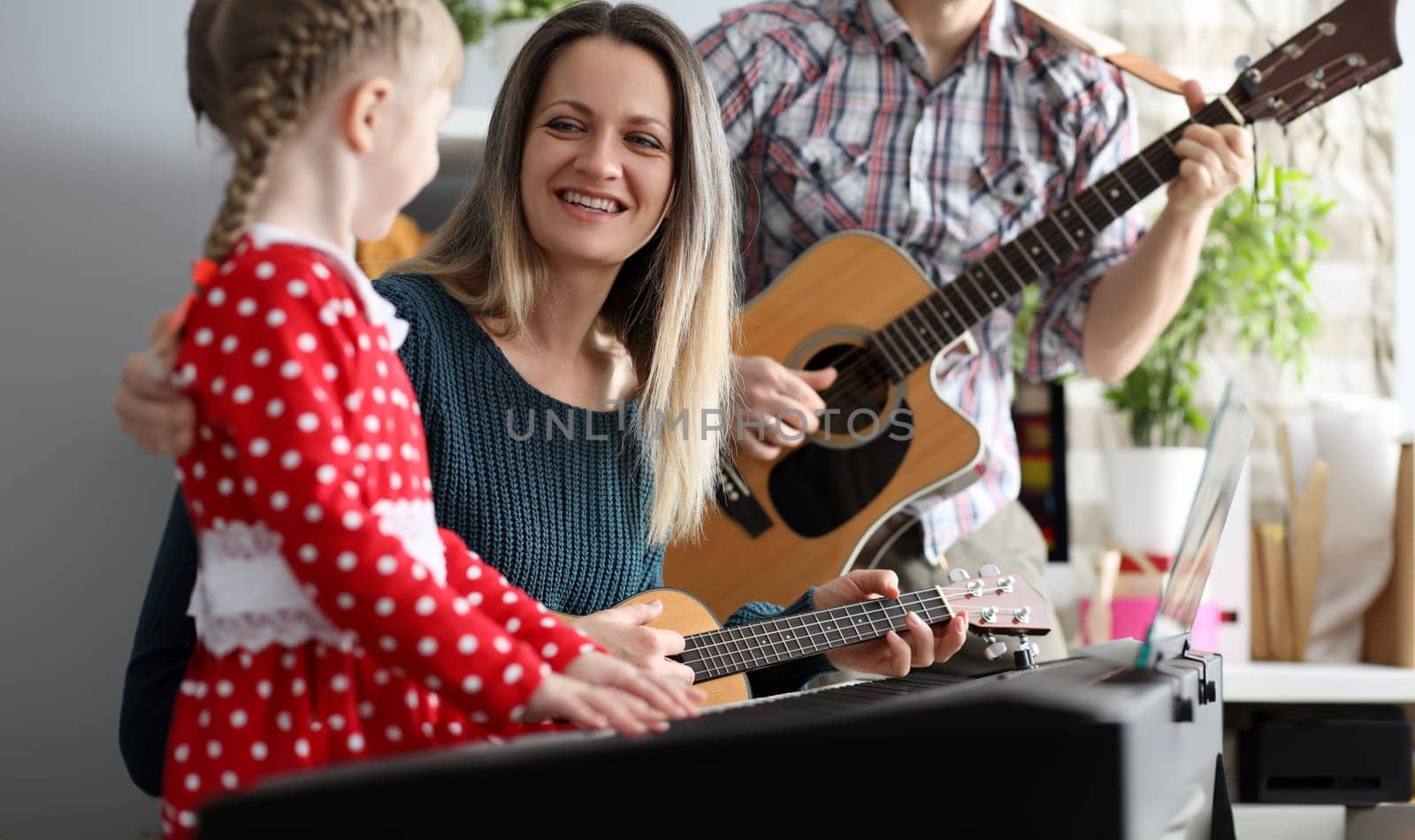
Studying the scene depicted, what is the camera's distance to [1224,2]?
2.22 metres

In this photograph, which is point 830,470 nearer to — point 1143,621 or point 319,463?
point 1143,621

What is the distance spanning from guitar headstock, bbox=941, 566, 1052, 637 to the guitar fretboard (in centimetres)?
49

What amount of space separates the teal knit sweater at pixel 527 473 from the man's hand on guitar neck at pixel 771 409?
13.1 inches

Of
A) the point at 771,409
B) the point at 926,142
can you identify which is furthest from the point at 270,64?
the point at 926,142

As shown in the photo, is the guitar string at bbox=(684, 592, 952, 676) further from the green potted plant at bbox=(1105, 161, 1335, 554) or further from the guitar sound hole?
the green potted plant at bbox=(1105, 161, 1335, 554)

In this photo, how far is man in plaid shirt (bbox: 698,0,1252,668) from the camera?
1.65m

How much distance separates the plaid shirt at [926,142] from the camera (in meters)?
1.65

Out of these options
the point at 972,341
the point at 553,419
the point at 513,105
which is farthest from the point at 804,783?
the point at 972,341

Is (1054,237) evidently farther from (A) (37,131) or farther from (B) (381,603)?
(A) (37,131)

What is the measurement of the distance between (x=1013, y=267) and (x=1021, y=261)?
0.04ft

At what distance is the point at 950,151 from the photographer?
1.67 meters

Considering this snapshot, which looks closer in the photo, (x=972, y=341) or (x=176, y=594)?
(x=176, y=594)

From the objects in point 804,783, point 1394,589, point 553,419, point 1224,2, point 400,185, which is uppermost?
→ point 1224,2

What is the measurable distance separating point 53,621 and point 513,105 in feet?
3.47
